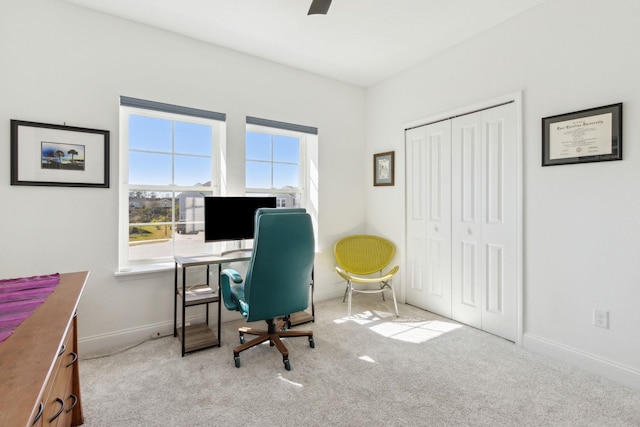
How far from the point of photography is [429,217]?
352 centimetres

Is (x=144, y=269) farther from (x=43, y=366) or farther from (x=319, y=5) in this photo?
(x=319, y=5)

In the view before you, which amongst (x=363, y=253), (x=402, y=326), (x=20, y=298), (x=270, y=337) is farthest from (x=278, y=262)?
(x=363, y=253)

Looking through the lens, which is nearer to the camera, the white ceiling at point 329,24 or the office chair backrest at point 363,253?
the white ceiling at point 329,24

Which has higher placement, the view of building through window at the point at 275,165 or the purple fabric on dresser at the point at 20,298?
the view of building through window at the point at 275,165

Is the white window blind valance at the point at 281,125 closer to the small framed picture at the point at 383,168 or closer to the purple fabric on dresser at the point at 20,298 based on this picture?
the small framed picture at the point at 383,168

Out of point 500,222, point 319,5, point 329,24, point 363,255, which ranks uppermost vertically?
point 329,24

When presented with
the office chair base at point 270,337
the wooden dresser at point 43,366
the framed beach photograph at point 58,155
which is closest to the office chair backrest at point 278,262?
the office chair base at point 270,337

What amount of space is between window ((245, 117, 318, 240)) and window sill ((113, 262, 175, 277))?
112 centimetres

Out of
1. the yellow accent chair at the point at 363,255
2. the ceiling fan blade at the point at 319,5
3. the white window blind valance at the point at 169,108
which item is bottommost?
the yellow accent chair at the point at 363,255

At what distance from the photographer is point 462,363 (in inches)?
94.7

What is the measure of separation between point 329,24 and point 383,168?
6.05 feet

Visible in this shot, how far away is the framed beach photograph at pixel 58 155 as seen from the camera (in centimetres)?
232

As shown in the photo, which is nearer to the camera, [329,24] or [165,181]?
[329,24]

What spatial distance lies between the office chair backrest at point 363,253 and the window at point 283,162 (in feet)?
1.68
